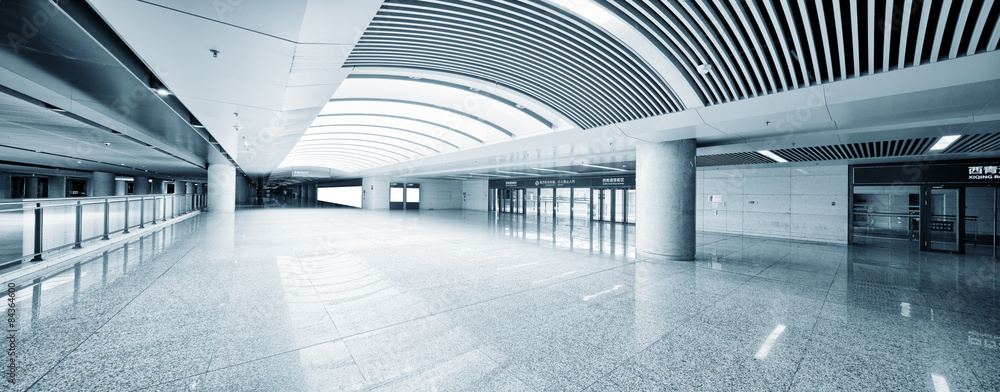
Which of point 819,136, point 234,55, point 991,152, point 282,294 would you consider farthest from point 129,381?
point 991,152

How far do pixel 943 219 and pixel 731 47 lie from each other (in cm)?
1673

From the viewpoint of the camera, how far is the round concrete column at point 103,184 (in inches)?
1147

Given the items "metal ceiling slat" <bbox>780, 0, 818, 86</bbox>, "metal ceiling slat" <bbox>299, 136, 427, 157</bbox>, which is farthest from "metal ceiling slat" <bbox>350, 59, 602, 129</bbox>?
"metal ceiling slat" <bbox>299, 136, 427, 157</bbox>

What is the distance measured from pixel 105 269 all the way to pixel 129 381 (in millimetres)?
4926

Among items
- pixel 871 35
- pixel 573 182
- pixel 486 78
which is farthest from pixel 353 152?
pixel 871 35

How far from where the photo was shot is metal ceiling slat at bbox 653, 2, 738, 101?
3785 millimetres

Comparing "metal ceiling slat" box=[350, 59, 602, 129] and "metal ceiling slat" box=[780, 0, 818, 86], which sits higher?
"metal ceiling slat" box=[350, 59, 602, 129]

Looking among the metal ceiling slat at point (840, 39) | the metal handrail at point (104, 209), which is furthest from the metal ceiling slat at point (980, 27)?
the metal handrail at point (104, 209)

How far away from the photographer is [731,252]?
9305 mm

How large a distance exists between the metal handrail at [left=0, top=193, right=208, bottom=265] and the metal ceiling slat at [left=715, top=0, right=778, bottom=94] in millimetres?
8419

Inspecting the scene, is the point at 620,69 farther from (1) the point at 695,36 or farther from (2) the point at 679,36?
(1) the point at 695,36

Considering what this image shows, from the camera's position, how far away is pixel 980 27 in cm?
323

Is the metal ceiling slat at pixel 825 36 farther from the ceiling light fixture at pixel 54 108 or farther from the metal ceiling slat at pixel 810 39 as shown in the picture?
the ceiling light fixture at pixel 54 108

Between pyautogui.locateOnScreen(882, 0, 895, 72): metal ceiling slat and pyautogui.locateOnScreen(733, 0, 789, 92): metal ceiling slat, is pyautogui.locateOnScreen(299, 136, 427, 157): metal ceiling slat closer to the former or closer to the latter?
pyautogui.locateOnScreen(733, 0, 789, 92): metal ceiling slat
